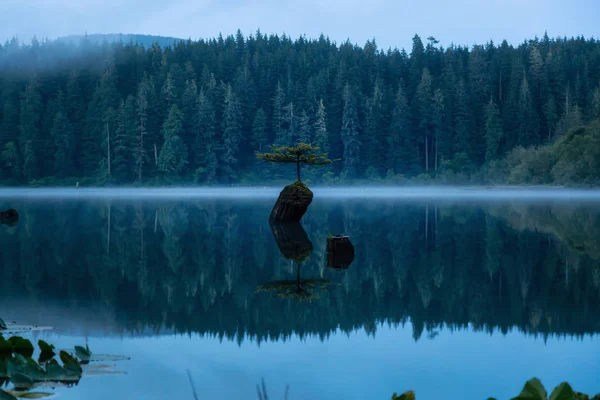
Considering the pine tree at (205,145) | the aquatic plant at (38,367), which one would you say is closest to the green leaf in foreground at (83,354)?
the aquatic plant at (38,367)

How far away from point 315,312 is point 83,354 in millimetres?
3319

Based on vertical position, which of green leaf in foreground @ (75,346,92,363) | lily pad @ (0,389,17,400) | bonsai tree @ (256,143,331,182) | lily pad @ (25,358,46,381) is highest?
bonsai tree @ (256,143,331,182)

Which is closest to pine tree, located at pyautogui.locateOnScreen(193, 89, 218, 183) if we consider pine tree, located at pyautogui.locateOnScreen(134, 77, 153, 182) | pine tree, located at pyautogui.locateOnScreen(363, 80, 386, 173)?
pine tree, located at pyautogui.locateOnScreen(134, 77, 153, 182)

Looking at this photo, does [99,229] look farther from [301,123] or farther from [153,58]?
[153,58]

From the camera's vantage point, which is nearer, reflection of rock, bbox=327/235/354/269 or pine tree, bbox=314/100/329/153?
reflection of rock, bbox=327/235/354/269

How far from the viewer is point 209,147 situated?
272ft

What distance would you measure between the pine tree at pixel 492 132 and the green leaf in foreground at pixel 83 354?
259 ft

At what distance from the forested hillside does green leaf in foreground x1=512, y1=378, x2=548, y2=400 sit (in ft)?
239

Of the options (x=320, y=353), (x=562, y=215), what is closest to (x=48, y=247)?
(x=320, y=353)

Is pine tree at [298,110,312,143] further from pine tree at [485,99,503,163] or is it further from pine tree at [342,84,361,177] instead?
pine tree at [485,99,503,163]

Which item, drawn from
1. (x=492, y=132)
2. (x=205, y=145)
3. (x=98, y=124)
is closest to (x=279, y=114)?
(x=205, y=145)

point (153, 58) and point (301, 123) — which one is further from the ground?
point (153, 58)

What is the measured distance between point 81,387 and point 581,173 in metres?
59.0

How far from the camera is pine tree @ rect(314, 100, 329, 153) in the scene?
85250 millimetres
